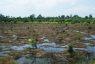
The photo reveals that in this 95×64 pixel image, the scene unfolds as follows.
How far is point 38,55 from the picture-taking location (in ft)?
75.9

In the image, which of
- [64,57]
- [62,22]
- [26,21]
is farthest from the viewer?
[26,21]

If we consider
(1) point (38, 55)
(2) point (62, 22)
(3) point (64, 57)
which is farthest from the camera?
(2) point (62, 22)

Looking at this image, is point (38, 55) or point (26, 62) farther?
point (38, 55)

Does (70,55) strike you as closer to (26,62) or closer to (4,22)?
(26,62)

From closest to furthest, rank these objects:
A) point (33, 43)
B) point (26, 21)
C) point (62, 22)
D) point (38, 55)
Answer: point (38, 55) → point (33, 43) → point (62, 22) → point (26, 21)

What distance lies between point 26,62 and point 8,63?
2044 mm

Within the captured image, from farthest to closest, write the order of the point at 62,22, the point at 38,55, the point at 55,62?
the point at 62,22
the point at 38,55
the point at 55,62

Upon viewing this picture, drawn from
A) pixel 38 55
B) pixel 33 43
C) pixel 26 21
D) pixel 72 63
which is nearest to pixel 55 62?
pixel 72 63

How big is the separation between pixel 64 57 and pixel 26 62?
160 inches

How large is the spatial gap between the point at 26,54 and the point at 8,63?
6.40 m

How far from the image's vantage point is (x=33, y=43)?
2898 centimetres

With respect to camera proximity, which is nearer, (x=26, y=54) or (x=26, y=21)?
(x=26, y=54)

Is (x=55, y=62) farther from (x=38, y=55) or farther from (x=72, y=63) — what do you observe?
(x=38, y=55)

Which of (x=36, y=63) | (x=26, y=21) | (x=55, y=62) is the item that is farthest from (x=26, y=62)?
(x=26, y=21)
